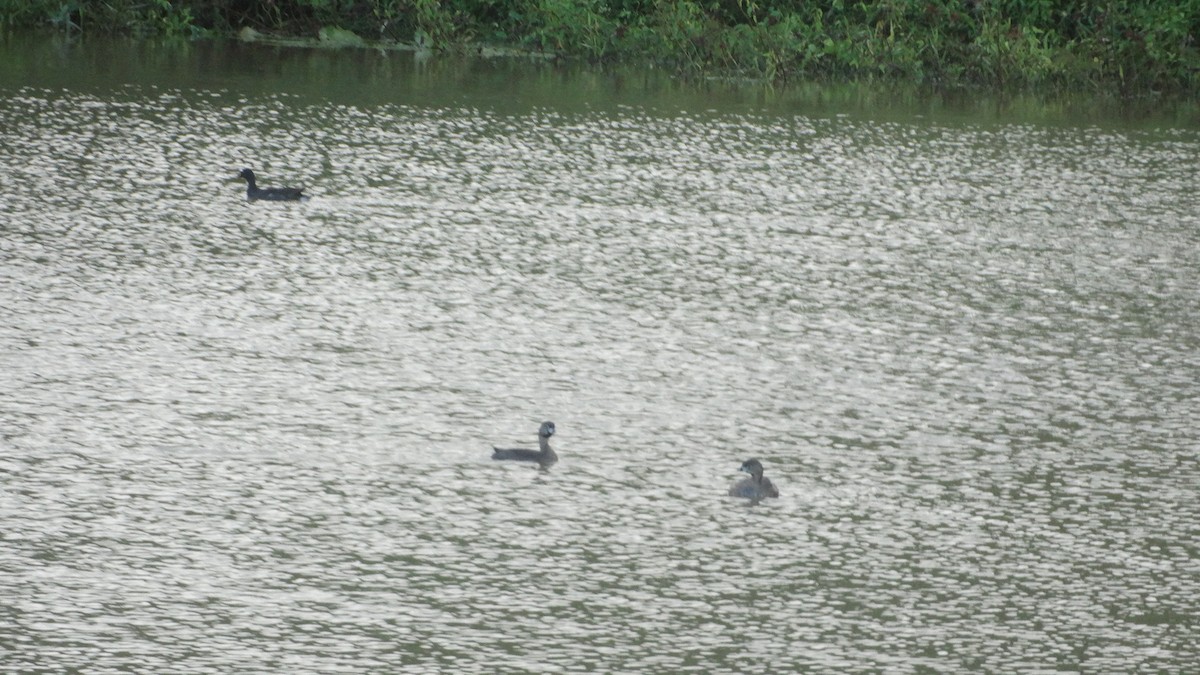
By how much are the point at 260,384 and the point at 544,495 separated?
5.33 feet

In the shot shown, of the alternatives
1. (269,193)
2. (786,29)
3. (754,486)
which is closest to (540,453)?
(754,486)

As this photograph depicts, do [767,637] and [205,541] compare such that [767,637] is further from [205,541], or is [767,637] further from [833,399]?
[833,399]

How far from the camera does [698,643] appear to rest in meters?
5.31

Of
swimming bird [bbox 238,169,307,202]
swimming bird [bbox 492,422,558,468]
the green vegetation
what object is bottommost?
swimming bird [bbox 492,422,558,468]

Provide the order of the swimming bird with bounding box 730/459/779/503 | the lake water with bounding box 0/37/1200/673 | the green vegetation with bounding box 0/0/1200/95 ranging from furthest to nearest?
the green vegetation with bounding box 0/0/1200/95 < the swimming bird with bounding box 730/459/779/503 < the lake water with bounding box 0/37/1200/673

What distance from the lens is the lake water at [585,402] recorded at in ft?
17.9

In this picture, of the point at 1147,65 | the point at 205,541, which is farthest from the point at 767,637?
the point at 1147,65

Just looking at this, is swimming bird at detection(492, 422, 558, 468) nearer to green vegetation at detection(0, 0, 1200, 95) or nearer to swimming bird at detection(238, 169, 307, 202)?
swimming bird at detection(238, 169, 307, 202)

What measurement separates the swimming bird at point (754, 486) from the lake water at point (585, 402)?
7 cm

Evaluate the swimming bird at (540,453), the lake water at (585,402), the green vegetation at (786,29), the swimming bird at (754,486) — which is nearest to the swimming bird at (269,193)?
the lake water at (585,402)

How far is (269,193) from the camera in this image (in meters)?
11.4

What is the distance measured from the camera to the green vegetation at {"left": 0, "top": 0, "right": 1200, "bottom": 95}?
1964cm

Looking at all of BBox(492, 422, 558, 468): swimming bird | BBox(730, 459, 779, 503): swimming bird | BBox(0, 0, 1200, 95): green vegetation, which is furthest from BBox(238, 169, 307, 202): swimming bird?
BBox(0, 0, 1200, 95): green vegetation

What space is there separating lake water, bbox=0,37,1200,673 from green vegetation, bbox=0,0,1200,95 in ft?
18.6
